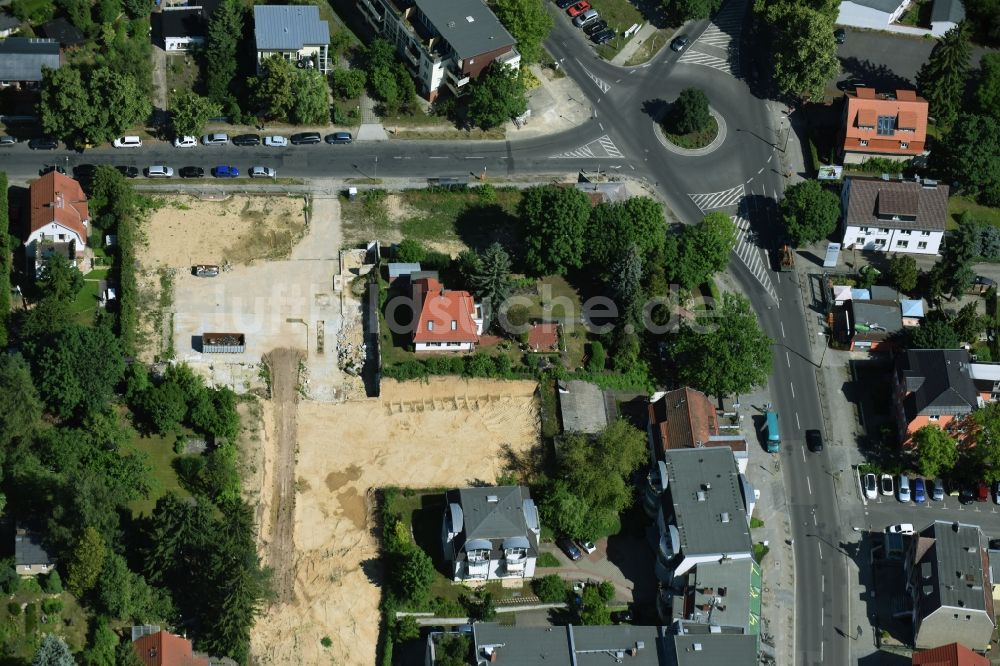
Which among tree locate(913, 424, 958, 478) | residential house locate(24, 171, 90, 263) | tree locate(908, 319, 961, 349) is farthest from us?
tree locate(908, 319, 961, 349)

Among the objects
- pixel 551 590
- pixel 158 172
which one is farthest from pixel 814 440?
pixel 158 172

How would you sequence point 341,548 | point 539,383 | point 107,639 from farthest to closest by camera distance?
point 539,383 → point 341,548 → point 107,639

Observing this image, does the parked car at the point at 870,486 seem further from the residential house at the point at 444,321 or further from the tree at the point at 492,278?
the residential house at the point at 444,321

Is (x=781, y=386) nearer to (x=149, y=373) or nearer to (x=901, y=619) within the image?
(x=901, y=619)

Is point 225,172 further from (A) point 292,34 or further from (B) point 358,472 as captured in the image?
(B) point 358,472

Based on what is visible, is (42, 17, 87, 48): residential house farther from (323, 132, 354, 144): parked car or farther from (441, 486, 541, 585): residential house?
(441, 486, 541, 585): residential house

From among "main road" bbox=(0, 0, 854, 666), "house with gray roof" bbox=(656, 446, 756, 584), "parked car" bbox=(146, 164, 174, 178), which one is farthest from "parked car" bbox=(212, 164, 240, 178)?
"house with gray roof" bbox=(656, 446, 756, 584)

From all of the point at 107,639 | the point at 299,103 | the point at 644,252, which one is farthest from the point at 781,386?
the point at 107,639
